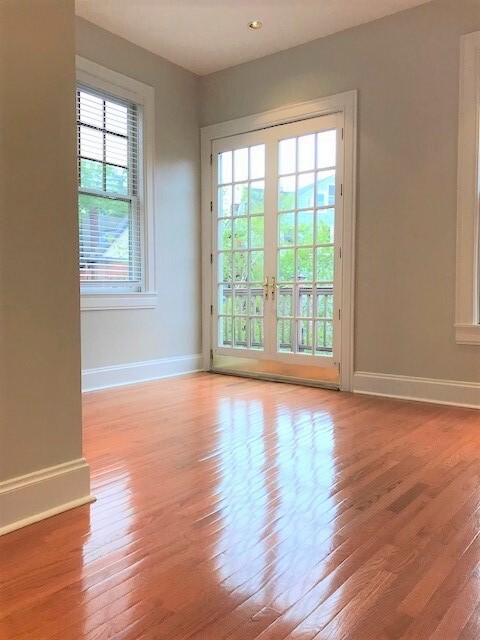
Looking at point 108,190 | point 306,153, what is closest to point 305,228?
point 306,153

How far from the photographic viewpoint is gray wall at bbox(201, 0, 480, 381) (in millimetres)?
3943

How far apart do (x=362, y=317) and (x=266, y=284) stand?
1031 millimetres

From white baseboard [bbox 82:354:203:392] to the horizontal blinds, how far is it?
29.0 inches

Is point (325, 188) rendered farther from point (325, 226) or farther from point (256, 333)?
point (256, 333)

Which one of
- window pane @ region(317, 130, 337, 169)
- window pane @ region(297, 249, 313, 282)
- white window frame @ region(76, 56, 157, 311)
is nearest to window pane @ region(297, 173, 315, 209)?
window pane @ region(317, 130, 337, 169)

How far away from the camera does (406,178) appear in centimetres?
414

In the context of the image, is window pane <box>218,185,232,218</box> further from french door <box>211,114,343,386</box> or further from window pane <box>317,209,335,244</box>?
window pane <box>317,209,335,244</box>

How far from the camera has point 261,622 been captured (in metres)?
1.36

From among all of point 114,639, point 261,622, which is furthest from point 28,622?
point 261,622

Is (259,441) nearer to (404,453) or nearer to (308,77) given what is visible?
(404,453)

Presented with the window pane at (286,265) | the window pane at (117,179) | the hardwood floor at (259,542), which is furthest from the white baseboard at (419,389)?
the window pane at (117,179)

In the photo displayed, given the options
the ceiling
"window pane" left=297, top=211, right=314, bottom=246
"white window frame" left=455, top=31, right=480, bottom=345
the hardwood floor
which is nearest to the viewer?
the hardwood floor

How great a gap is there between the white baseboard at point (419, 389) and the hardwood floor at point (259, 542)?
65cm

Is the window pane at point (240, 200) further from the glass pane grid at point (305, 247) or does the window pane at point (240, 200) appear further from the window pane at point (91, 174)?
the window pane at point (91, 174)
